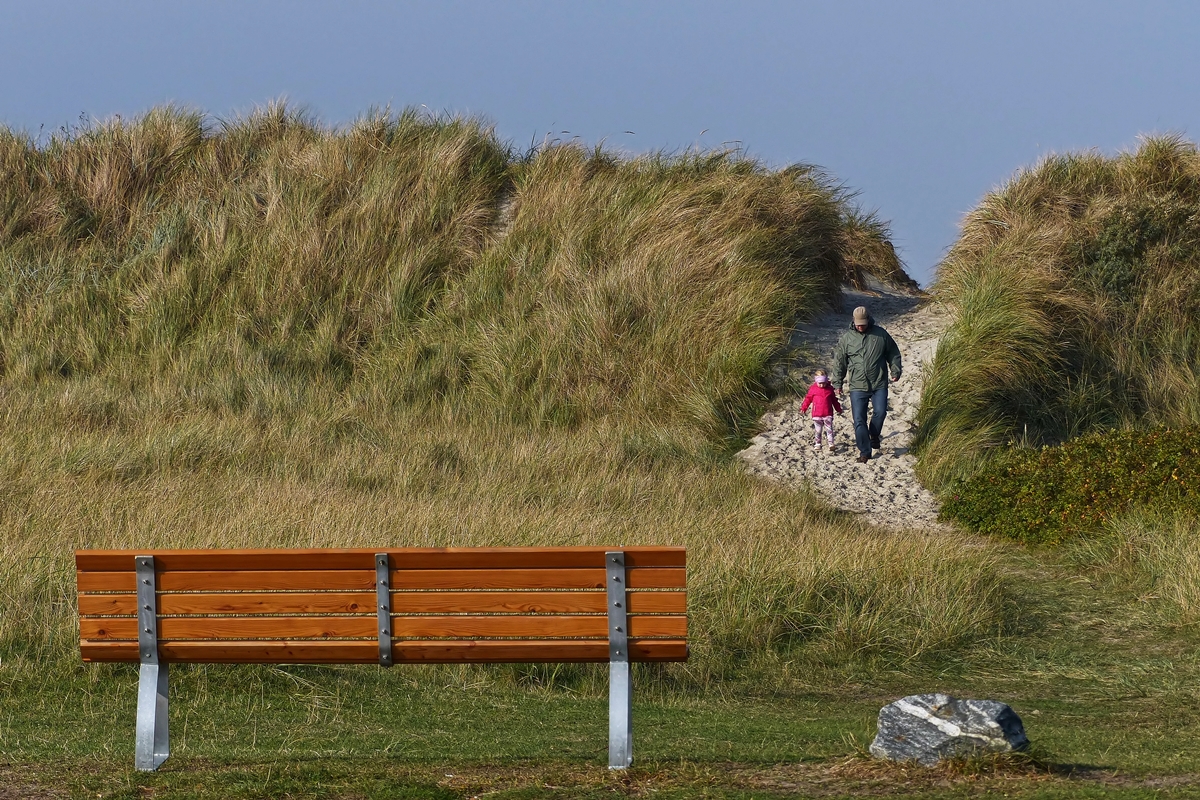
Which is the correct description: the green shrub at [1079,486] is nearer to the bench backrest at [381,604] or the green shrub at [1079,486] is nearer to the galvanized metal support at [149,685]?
the bench backrest at [381,604]

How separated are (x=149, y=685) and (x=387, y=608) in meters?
1.04

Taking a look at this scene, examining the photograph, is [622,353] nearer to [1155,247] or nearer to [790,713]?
[1155,247]

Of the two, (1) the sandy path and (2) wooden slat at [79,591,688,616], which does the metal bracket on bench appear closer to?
(2) wooden slat at [79,591,688,616]

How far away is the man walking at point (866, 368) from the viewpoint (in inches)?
616

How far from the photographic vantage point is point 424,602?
194 inches

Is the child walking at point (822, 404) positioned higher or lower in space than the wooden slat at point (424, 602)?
higher

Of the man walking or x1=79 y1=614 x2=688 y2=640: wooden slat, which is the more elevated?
the man walking

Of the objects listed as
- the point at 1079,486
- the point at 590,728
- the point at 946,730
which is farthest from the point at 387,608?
the point at 1079,486

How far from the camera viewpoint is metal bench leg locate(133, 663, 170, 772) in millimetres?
5086

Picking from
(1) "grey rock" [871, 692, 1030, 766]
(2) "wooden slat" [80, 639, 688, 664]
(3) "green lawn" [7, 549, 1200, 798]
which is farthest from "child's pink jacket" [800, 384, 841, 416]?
(2) "wooden slat" [80, 639, 688, 664]

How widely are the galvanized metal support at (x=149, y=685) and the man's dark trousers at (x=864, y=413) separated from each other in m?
11.7

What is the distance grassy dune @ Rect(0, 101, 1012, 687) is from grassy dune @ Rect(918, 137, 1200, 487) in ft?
8.04

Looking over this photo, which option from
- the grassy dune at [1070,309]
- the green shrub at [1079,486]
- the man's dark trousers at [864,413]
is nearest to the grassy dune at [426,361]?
the green shrub at [1079,486]

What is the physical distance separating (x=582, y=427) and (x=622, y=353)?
1.56 m
